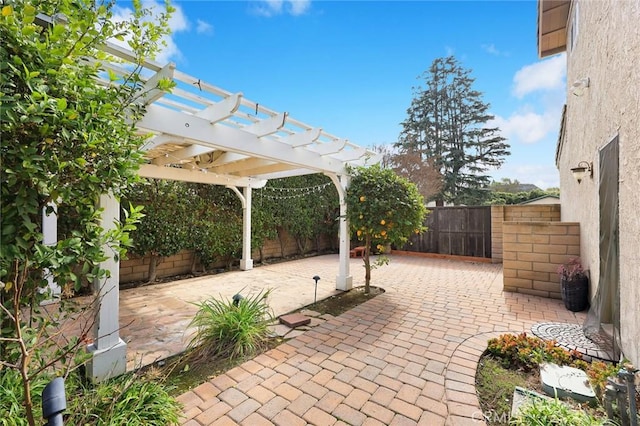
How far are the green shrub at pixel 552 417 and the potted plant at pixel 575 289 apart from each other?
3.26 meters

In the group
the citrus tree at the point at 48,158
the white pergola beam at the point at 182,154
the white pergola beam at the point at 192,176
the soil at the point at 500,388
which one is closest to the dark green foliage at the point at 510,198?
the white pergola beam at the point at 192,176

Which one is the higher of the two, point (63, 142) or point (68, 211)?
point (63, 142)

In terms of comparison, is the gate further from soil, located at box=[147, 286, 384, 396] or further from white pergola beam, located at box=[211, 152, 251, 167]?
soil, located at box=[147, 286, 384, 396]

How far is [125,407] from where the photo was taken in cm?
198

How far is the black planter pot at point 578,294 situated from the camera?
4.45 meters

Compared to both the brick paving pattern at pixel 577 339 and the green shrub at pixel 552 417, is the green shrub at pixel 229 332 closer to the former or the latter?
the green shrub at pixel 552 417

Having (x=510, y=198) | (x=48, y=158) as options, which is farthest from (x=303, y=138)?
(x=510, y=198)

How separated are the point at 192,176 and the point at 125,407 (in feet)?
17.7

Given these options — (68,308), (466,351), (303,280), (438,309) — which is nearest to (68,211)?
(68,308)

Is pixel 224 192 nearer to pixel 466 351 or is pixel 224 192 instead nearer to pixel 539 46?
pixel 466 351

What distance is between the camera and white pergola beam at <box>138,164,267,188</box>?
5.72m

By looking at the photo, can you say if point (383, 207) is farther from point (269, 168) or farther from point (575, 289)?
point (575, 289)

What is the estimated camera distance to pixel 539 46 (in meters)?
7.47

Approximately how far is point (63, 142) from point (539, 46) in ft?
33.9
